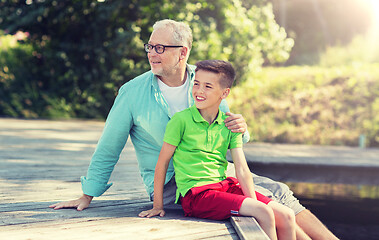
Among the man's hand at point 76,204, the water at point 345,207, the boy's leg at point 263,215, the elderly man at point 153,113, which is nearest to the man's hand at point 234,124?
the elderly man at point 153,113

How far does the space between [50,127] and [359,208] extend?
4.42 m

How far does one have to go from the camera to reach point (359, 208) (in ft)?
17.9

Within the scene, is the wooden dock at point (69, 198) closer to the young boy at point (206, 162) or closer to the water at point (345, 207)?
the young boy at point (206, 162)

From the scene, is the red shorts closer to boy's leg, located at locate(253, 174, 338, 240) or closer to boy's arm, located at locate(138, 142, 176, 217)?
boy's arm, located at locate(138, 142, 176, 217)

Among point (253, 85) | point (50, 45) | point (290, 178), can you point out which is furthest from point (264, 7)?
point (290, 178)

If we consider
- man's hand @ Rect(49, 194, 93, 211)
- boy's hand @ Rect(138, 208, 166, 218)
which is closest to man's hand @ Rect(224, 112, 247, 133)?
boy's hand @ Rect(138, 208, 166, 218)

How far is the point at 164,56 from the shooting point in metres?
2.65

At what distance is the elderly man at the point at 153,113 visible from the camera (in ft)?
8.69

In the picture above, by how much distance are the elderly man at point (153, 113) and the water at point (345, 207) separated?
2173 mm

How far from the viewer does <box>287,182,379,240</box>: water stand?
479 cm

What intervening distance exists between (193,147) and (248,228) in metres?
0.47

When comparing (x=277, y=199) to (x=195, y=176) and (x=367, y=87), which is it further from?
(x=367, y=87)

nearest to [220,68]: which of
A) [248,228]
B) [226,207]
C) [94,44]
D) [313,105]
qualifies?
[226,207]

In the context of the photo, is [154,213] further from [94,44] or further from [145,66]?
[94,44]
